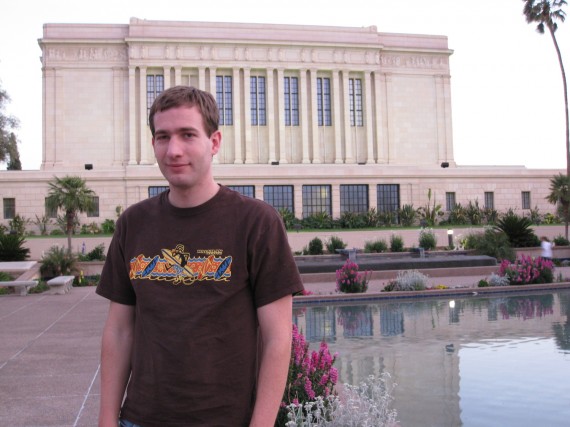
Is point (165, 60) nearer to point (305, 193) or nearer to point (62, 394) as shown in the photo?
point (305, 193)

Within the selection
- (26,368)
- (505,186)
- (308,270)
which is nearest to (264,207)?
(26,368)

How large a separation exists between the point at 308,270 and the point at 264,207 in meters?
19.4

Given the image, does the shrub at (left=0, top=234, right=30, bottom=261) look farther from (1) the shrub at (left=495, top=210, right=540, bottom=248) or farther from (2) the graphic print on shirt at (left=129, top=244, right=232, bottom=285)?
(2) the graphic print on shirt at (left=129, top=244, right=232, bottom=285)

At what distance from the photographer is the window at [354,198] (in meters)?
40.9

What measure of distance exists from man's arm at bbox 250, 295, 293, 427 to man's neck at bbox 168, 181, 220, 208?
49cm

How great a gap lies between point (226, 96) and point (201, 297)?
46.8m

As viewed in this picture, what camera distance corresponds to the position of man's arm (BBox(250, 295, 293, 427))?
221 centimetres

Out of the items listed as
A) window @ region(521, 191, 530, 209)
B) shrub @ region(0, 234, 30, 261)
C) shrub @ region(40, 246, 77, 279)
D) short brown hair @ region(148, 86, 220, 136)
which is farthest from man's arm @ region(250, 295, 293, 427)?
window @ region(521, 191, 530, 209)

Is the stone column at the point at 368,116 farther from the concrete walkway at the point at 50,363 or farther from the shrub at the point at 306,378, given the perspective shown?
the shrub at the point at 306,378

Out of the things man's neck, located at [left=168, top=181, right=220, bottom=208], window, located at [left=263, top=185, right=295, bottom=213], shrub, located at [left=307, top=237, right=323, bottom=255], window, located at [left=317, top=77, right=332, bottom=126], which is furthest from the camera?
window, located at [left=317, top=77, right=332, bottom=126]

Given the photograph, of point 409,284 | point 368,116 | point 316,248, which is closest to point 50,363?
point 409,284

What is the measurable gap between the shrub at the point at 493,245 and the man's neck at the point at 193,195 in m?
24.9

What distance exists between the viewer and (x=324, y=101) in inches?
1939

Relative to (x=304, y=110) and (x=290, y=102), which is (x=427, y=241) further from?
(x=290, y=102)
